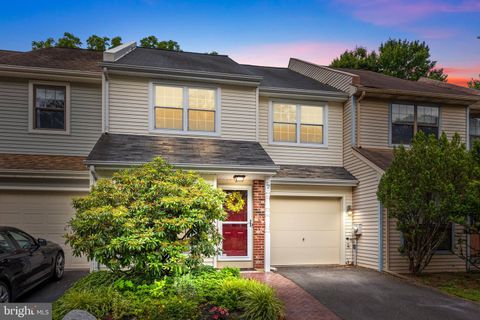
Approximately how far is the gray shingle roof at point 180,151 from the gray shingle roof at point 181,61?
2.26 metres

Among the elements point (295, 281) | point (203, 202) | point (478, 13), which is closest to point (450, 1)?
point (478, 13)

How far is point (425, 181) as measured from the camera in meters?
9.84

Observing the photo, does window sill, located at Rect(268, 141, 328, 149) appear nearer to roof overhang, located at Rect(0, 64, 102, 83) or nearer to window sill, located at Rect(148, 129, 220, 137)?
window sill, located at Rect(148, 129, 220, 137)

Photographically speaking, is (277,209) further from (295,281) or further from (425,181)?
(425,181)

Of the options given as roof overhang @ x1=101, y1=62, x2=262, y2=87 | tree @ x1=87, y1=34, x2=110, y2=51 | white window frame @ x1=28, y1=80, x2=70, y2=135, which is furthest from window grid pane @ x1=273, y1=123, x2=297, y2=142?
tree @ x1=87, y1=34, x2=110, y2=51

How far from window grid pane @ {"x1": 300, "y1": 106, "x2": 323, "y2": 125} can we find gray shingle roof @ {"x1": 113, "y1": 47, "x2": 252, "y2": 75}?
2363 mm

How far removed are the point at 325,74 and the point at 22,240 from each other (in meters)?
11.6

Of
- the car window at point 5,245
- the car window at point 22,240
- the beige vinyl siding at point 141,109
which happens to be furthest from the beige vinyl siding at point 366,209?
the car window at point 5,245

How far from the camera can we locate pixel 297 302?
791 cm

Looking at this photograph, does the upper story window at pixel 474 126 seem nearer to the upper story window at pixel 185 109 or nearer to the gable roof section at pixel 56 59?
the upper story window at pixel 185 109

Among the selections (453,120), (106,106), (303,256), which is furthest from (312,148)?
(106,106)

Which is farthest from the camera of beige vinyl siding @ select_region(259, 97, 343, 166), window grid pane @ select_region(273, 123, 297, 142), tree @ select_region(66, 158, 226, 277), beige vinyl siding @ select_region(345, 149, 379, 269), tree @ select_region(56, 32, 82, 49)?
tree @ select_region(56, 32, 82, 49)

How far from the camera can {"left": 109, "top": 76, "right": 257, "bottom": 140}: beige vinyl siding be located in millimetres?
11688

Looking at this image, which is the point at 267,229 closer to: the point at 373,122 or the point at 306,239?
the point at 306,239
